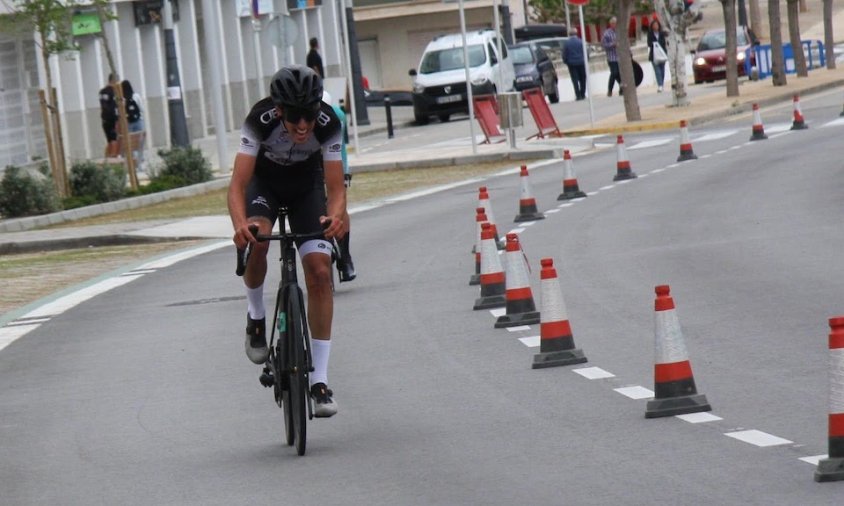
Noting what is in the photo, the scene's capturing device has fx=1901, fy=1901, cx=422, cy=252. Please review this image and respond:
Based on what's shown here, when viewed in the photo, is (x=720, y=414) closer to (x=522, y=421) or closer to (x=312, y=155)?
(x=522, y=421)

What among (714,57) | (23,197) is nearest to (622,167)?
(23,197)

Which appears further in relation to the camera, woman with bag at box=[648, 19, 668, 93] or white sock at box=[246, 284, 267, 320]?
woman with bag at box=[648, 19, 668, 93]

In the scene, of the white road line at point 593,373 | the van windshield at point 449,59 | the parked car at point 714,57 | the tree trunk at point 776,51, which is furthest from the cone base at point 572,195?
the parked car at point 714,57

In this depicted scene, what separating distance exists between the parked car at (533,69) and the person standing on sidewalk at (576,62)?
768 millimetres

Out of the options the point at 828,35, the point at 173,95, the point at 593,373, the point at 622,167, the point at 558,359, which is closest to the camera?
the point at 593,373

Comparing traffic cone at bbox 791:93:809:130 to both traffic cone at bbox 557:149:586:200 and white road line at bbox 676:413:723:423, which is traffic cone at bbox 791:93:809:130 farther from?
white road line at bbox 676:413:723:423

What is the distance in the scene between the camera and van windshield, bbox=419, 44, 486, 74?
50438mm

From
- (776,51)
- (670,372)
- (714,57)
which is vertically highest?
(776,51)

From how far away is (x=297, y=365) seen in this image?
8750mm

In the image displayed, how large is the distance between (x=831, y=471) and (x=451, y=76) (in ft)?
142

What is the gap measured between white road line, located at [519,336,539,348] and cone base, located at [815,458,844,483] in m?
4.93

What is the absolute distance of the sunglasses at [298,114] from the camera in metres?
8.80

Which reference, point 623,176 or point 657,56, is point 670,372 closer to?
point 623,176

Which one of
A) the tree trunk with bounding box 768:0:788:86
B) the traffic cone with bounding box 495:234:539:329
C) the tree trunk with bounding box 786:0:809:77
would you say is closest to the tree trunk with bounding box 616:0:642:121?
the tree trunk with bounding box 768:0:788:86
